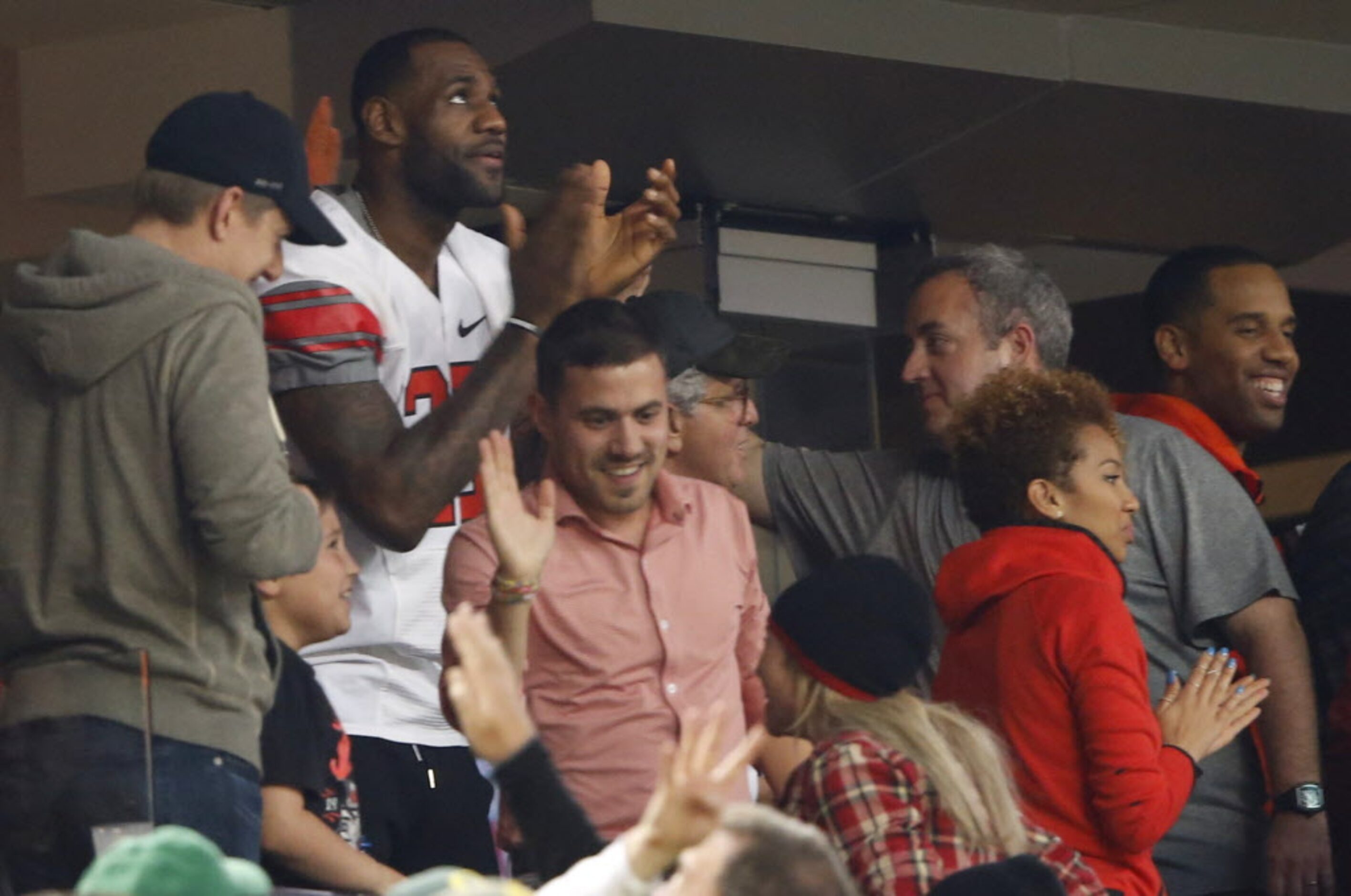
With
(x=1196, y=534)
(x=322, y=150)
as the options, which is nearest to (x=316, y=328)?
(x=322, y=150)

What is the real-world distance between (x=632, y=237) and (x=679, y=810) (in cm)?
177

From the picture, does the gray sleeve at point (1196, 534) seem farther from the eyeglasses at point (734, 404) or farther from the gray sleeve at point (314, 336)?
the gray sleeve at point (314, 336)

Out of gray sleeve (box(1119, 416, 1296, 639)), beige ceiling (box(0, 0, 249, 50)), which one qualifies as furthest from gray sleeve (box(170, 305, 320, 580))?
beige ceiling (box(0, 0, 249, 50))

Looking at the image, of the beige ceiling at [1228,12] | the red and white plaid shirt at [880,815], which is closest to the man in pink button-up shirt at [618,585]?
the red and white plaid shirt at [880,815]

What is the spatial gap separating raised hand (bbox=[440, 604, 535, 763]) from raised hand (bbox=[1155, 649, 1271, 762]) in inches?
56.0

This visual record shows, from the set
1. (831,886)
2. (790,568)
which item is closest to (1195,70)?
(790,568)

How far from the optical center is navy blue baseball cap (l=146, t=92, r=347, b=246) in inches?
116

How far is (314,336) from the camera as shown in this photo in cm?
330

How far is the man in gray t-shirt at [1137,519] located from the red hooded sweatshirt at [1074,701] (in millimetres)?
505

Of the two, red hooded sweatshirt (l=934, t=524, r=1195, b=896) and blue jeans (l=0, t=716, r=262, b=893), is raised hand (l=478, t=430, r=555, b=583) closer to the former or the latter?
blue jeans (l=0, t=716, r=262, b=893)

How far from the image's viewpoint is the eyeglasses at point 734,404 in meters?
4.18

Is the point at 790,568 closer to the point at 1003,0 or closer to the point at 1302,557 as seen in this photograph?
the point at 1003,0

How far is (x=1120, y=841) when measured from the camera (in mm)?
3258

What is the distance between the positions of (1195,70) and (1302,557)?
187 cm
